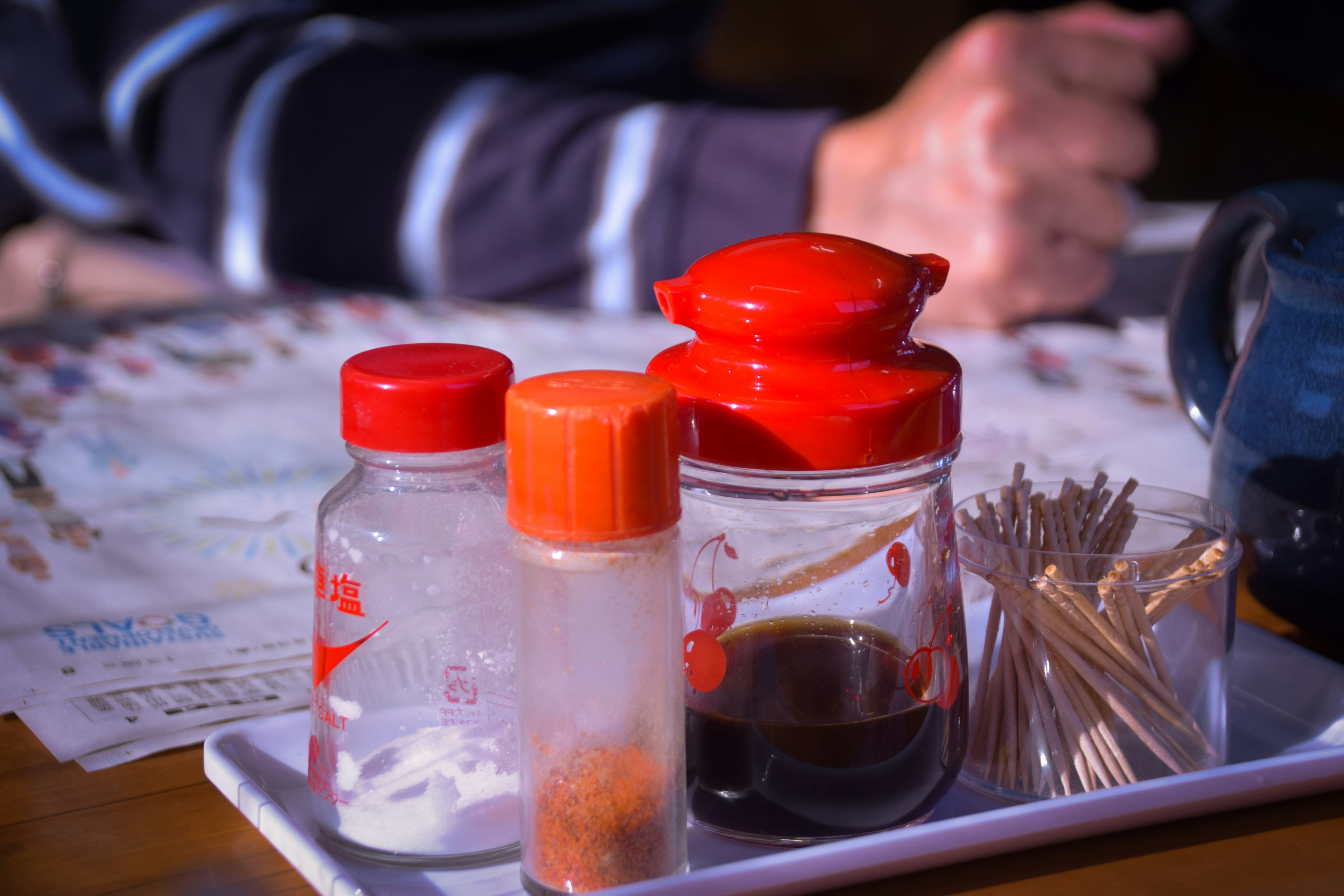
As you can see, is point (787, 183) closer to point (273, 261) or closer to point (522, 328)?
point (522, 328)

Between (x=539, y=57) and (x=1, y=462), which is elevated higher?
(x=539, y=57)

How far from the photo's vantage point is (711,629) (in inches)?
12.7

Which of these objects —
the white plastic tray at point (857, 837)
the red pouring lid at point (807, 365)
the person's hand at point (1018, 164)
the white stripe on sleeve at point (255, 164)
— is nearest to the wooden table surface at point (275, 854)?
the white plastic tray at point (857, 837)

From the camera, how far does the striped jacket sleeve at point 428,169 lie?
92 centimetres

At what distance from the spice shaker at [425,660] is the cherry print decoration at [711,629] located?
0.05 metres

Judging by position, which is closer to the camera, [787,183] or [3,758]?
[3,758]

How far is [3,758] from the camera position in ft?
1.18

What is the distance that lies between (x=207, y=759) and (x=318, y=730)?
0.05 meters

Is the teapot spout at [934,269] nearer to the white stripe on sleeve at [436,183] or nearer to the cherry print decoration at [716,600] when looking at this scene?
the cherry print decoration at [716,600]

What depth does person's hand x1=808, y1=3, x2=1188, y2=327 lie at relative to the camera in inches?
33.6

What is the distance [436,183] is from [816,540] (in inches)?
28.7

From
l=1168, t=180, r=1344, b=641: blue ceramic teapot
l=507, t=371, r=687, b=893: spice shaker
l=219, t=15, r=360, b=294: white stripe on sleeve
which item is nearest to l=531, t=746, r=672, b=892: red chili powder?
l=507, t=371, r=687, b=893: spice shaker

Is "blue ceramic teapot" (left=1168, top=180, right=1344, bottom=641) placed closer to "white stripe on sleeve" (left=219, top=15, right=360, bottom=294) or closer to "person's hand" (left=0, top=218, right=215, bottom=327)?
"white stripe on sleeve" (left=219, top=15, right=360, bottom=294)

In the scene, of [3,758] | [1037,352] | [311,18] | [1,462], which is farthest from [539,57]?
[3,758]
